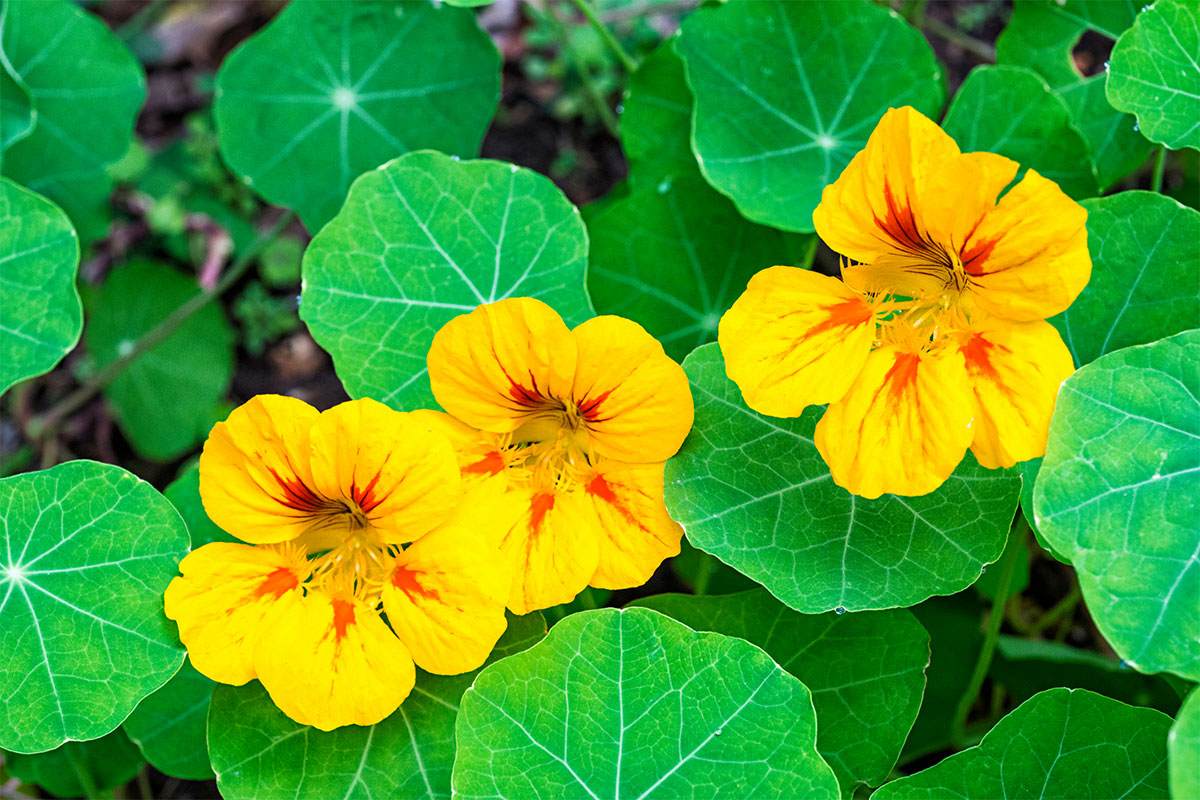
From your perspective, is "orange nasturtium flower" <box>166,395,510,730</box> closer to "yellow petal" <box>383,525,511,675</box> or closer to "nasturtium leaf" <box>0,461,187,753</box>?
"yellow petal" <box>383,525,511,675</box>

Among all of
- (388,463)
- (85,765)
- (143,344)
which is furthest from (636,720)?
(143,344)

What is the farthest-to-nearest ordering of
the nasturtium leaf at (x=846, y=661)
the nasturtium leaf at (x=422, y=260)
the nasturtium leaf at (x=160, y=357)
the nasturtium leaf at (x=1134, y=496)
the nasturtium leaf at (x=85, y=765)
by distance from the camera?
the nasturtium leaf at (x=160, y=357)
the nasturtium leaf at (x=85, y=765)
the nasturtium leaf at (x=422, y=260)
the nasturtium leaf at (x=846, y=661)
the nasturtium leaf at (x=1134, y=496)

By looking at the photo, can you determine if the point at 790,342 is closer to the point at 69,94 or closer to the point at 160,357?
the point at 69,94

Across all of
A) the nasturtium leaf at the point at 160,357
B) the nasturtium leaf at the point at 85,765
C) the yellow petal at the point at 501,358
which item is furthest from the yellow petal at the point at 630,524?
the nasturtium leaf at the point at 160,357

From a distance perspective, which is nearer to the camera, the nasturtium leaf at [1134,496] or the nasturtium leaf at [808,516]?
the nasturtium leaf at [1134,496]

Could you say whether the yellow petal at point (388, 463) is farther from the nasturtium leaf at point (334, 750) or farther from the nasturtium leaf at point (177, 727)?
the nasturtium leaf at point (177, 727)

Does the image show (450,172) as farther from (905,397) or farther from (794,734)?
(794,734)

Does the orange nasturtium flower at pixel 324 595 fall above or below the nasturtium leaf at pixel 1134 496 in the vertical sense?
below
